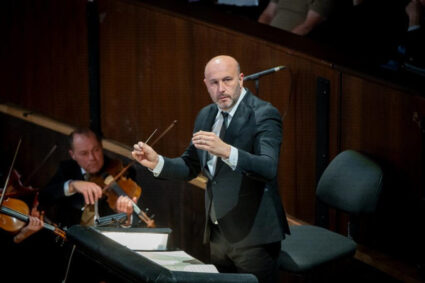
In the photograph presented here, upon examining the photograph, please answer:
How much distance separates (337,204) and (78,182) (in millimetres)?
1396

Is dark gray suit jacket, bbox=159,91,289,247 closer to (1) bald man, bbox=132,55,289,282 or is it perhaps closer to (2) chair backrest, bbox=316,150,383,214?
(1) bald man, bbox=132,55,289,282

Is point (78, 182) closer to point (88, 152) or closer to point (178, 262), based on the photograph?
point (88, 152)

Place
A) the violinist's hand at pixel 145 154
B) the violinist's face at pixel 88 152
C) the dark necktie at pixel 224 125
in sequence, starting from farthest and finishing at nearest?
the violinist's face at pixel 88 152, the dark necktie at pixel 224 125, the violinist's hand at pixel 145 154

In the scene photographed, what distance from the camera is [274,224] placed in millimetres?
2539

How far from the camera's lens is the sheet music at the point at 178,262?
178 centimetres

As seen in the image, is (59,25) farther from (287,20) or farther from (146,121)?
(287,20)

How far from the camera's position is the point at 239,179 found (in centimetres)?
254

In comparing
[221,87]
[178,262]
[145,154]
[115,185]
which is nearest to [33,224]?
[115,185]

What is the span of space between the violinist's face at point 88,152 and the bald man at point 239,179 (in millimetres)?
1247

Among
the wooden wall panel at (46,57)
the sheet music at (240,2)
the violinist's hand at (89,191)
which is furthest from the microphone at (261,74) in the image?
the wooden wall panel at (46,57)

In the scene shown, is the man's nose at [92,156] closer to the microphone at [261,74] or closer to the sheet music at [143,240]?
the microphone at [261,74]

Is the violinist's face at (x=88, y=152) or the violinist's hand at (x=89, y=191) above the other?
the violinist's face at (x=88, y=152)

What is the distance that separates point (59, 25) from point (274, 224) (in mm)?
3130

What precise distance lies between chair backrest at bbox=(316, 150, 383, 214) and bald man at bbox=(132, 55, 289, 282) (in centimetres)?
48
